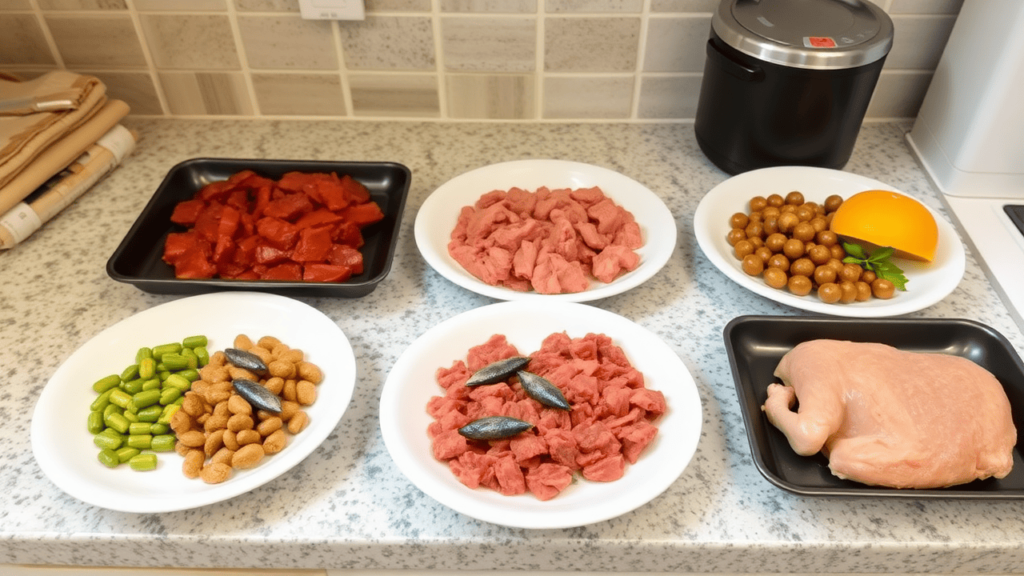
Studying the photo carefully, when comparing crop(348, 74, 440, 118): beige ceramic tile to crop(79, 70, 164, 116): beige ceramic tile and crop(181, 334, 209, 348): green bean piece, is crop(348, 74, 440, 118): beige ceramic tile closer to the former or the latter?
crop(79, 70, 164, 116): beige ceramic tile

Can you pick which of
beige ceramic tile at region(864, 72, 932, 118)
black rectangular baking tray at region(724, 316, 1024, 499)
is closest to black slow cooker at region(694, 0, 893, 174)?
beige ceramic tile at region(864, 72, 932, 118)

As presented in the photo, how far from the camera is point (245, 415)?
741 millimetres

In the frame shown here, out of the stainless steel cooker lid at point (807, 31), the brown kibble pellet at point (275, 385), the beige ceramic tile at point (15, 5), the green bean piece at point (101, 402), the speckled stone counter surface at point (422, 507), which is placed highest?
the stainless steel cooker lid at point (807, 31)

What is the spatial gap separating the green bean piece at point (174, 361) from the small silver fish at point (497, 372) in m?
0.34

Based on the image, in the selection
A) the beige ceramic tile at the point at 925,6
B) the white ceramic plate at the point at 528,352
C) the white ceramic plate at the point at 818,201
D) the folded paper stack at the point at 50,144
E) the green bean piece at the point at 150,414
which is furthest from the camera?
the beige ceramic tile at the point at 925,6

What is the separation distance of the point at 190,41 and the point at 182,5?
6 cm

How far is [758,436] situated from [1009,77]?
2.18 feet

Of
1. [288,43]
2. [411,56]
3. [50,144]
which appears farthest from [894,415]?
[50,144]

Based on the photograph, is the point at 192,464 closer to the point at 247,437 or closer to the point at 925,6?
the point at 247,437

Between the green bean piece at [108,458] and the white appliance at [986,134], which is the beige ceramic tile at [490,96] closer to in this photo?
the white appliance at [986,134]

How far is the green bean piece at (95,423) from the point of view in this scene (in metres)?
0.75

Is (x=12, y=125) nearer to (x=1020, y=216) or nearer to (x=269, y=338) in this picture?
(x=269, y=338)

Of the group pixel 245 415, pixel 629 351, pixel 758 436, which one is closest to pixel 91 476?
pixel 245 415

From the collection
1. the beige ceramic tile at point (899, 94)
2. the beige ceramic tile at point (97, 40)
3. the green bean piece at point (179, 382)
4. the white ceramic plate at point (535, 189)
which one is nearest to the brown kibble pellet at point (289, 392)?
the green bean piece at point (179, 382)
